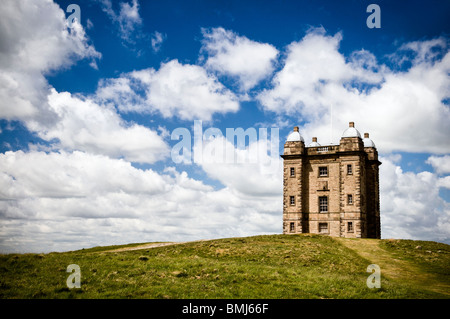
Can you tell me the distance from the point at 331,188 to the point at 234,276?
105ft

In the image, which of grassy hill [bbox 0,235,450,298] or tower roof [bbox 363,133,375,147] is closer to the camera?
grassy hill [bbox 0,235,450,298]

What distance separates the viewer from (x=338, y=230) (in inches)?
1864

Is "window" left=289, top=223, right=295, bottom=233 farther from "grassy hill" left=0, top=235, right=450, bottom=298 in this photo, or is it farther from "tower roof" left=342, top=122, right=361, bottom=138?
"grassy hill" left=0, top=235, right=450, bottom=298

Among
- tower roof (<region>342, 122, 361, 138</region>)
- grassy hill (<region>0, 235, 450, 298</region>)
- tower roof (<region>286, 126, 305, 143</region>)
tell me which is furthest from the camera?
tower roof (<region>286, 126, 305, 143</region>)

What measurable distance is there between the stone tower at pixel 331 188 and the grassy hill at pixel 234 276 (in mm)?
14413

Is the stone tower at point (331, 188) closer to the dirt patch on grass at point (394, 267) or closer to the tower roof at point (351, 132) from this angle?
the tower roof at point (351, 132)

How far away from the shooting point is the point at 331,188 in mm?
49000

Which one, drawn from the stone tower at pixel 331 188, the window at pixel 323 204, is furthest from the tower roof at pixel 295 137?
the window at pixel 323 204

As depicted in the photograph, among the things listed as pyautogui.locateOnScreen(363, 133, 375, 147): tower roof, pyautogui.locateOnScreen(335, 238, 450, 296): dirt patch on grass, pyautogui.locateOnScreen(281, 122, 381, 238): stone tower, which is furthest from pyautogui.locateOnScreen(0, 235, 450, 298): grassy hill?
pyautogui.locateOnScreen(363, 133, 375, 147): tower roof

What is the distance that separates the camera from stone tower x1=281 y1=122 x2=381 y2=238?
47.4 m

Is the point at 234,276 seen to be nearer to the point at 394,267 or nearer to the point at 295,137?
the point at 394,267

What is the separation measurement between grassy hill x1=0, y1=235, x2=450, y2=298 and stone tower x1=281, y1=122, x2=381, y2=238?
47.3 ft

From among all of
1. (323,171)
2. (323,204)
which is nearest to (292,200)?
(323,204)
